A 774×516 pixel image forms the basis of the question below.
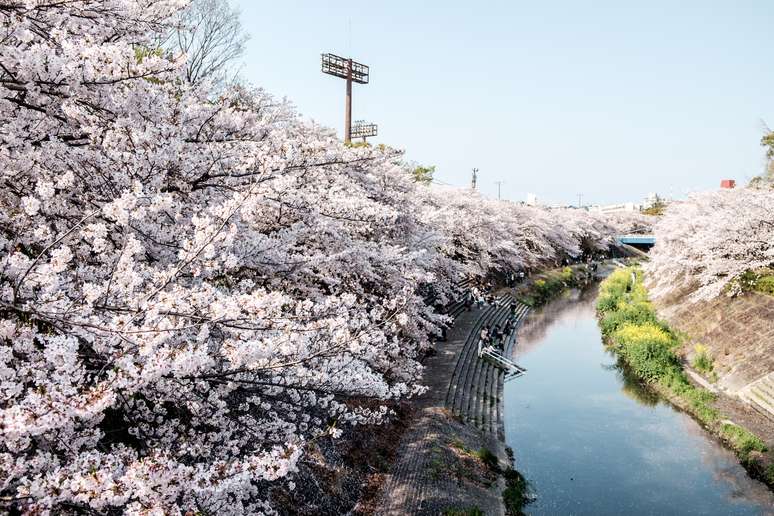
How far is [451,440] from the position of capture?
50.8 feet

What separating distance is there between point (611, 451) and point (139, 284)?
699 inches

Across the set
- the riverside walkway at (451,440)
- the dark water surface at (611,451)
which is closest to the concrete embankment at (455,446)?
the riverside walkway at (451,440)

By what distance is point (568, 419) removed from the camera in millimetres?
20562

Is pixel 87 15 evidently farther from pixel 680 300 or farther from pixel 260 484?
pixel 680 300

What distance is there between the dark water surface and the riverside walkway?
3.82 ft

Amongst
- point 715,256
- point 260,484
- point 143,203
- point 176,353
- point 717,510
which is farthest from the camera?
point 715,256

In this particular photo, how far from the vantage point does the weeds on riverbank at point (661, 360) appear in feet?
53.0

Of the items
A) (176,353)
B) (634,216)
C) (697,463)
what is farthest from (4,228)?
(634,216)

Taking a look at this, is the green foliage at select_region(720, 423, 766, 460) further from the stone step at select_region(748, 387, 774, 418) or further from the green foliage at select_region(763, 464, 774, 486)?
the stone step at select_region(748, 387, 774, 418)

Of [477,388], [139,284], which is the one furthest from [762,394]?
[139,284]

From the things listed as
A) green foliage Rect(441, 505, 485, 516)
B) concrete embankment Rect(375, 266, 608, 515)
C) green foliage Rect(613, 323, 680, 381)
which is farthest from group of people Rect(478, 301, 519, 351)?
green foliage Rect(441, 505, 485, 516)

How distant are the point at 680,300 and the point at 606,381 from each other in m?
9.06

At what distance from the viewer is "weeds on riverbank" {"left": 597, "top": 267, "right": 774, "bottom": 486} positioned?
1614cm

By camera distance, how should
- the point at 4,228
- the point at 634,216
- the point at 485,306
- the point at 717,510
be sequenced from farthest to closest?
the point at 634,216 → the point at 485,306 → the point at 717,510 → the point at 4,228
